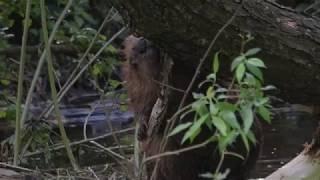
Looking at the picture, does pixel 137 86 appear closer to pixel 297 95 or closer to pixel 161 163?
pixel 161 163

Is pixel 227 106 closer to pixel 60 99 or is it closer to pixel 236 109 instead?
pixel 236 109

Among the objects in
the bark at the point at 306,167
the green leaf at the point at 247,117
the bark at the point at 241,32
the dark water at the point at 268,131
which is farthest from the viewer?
the dark water at the point at 268,131

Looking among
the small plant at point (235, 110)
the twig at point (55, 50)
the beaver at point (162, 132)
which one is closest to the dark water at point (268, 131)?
the twig at point (55, 50)

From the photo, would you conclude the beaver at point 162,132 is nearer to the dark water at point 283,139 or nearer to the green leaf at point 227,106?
the green leaf at point 227,106

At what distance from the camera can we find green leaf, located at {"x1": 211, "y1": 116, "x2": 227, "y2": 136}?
1.71 metres

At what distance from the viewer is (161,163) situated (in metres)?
3.22

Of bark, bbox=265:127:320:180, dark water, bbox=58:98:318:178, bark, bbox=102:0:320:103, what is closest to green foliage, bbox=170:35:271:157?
bark, bbox=102:0:320:103

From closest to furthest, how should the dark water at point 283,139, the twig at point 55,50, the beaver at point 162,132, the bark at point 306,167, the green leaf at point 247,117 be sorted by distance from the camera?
the green leaf at point 247,117 < the bark at point 306,167 < the beaver at point 162,132 < the dark water at point 283,139 < the twig at point 55,50

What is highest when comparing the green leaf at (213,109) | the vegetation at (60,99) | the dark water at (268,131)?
the green leaf at (213,109)

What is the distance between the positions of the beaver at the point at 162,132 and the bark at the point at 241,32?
0.49 feet

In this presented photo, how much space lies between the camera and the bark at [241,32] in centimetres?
268

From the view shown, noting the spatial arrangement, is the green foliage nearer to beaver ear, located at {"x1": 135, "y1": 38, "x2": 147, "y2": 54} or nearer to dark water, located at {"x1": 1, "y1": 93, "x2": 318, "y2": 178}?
beaver ear, located at {"x1": 135, "y1": 38, "x2": 147, "y2": 54}

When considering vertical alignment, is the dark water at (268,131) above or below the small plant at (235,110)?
below

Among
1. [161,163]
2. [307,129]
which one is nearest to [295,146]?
[307,129]
